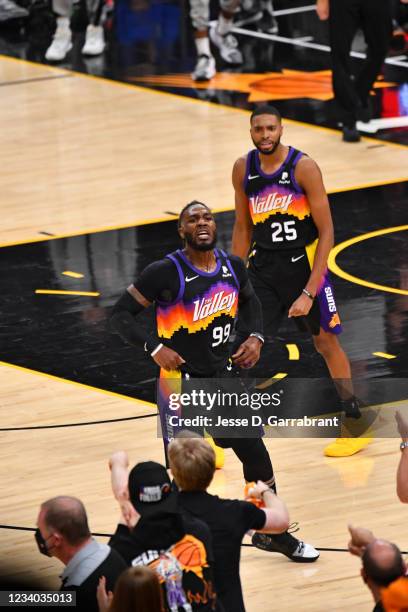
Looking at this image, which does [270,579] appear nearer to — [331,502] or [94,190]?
[331,502]

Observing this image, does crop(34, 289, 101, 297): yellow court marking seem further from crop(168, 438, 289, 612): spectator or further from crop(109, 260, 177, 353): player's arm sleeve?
crop(168, 438, 289, 612): spectator

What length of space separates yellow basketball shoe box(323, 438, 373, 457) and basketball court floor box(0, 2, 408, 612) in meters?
0.05

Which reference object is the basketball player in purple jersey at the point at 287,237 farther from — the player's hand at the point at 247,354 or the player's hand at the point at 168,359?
the player's hand at the point at 168,359

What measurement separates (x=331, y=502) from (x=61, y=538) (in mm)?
3118

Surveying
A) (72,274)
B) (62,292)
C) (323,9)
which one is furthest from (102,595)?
(323,9)

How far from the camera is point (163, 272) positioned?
28.3ft

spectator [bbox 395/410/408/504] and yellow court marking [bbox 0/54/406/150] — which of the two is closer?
spectator [bbox 395/410/408/504]

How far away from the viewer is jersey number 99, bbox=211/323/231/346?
28.5ft

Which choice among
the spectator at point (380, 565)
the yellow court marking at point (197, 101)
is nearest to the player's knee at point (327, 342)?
the spectator at point (380, 565)

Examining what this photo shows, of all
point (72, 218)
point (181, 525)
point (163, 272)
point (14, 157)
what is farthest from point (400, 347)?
point (14, 157)

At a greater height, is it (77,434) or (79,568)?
(79,568)

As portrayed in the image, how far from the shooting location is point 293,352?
11.6 meters

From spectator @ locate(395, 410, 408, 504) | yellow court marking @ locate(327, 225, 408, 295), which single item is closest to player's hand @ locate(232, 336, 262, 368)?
spectator @ locate(395, 410, 408, 504)

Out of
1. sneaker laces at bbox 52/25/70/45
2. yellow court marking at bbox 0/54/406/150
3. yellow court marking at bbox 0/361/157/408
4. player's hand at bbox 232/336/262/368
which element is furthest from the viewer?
sneaker laces at bbox 52/25/70/45
